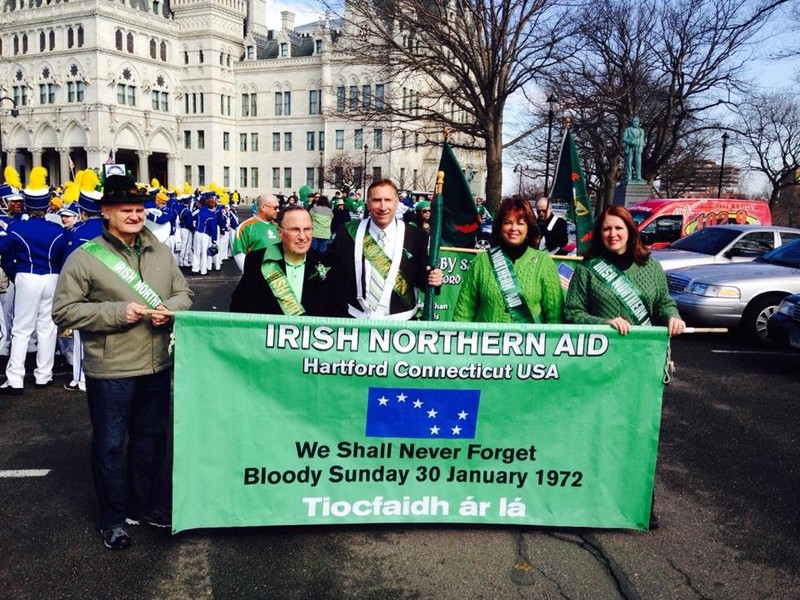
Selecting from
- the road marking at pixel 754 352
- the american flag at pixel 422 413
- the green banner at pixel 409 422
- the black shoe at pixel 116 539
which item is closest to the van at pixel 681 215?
the road marking at pixel 754 352

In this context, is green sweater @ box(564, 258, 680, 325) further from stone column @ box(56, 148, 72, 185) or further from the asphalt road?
stone column @ box(56, 148, 72, 185)

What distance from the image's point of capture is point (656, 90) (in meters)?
38.2

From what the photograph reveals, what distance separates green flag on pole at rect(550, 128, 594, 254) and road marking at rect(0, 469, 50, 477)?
430cm

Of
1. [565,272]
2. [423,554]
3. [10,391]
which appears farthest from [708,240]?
[10,391]

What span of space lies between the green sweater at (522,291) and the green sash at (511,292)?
21 mm

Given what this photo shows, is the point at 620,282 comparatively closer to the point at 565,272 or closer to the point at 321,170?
the point at 565,272

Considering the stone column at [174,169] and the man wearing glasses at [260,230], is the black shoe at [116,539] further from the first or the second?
the stone column at [174,169]

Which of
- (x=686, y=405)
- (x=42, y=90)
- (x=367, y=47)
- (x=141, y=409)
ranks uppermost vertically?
(x=42, y=90)

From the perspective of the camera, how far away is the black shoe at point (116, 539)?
4.14 meters

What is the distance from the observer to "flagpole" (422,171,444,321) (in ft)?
15.9

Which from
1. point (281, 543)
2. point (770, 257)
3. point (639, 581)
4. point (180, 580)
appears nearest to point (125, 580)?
point (180, 580)

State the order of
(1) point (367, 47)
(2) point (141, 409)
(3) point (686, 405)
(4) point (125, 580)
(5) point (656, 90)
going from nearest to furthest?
(4) point (125, 580), (2) point (141, 409), (3) point (686, 405), (1) point (367, 47), (5) point (656, 90)

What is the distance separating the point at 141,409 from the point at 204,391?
20.0 inches

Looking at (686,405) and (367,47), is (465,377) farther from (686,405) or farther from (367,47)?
(367,47)
